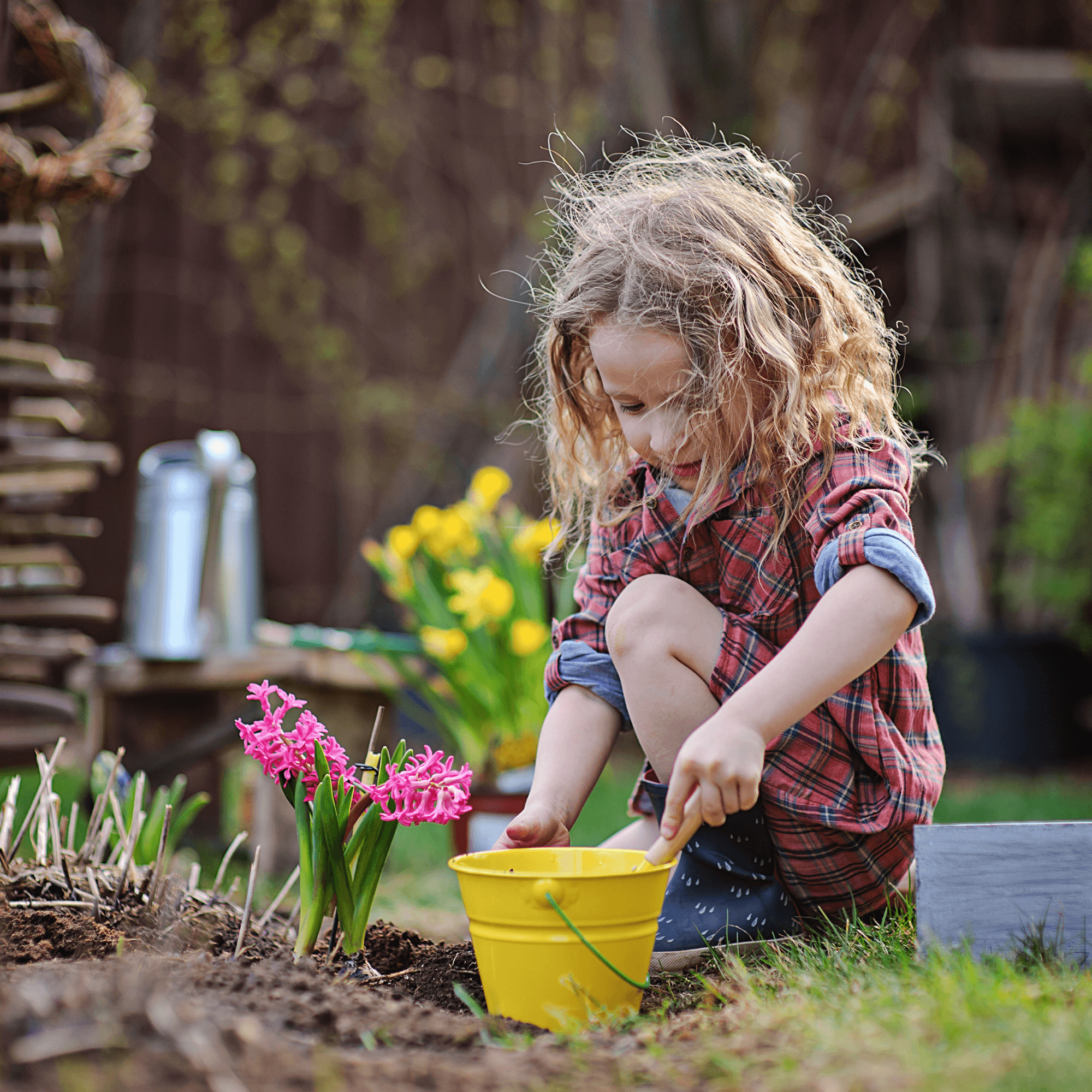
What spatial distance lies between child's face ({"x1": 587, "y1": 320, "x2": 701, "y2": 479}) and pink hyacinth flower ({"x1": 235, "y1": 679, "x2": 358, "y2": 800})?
455mm

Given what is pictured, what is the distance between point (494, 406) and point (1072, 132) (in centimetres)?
210

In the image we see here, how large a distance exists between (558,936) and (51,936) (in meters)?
0.53

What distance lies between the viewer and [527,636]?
6.12ft

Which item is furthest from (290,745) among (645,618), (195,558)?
(195,558)

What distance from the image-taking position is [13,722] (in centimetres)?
203

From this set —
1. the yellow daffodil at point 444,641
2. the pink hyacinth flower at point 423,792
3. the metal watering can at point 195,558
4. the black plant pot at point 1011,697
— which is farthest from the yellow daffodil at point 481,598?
the black plant pot at point 1011,697

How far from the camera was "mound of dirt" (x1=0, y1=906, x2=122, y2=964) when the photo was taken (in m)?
1.04

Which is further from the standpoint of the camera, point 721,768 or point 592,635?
point 592,635

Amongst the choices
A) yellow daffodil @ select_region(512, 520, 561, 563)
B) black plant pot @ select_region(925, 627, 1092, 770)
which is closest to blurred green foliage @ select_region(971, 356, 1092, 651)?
black plant pot @ select_region(925, 627, 1092, 770)

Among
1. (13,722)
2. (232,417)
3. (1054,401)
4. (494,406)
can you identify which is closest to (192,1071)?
Answer: (13,722)

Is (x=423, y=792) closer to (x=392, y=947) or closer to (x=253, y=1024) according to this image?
(x=392, y=947)

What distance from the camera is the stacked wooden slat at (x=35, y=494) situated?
1914 mm

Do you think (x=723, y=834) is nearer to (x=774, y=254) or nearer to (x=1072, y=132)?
(x=774, y=254)

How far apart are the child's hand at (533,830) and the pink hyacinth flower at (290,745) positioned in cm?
17
